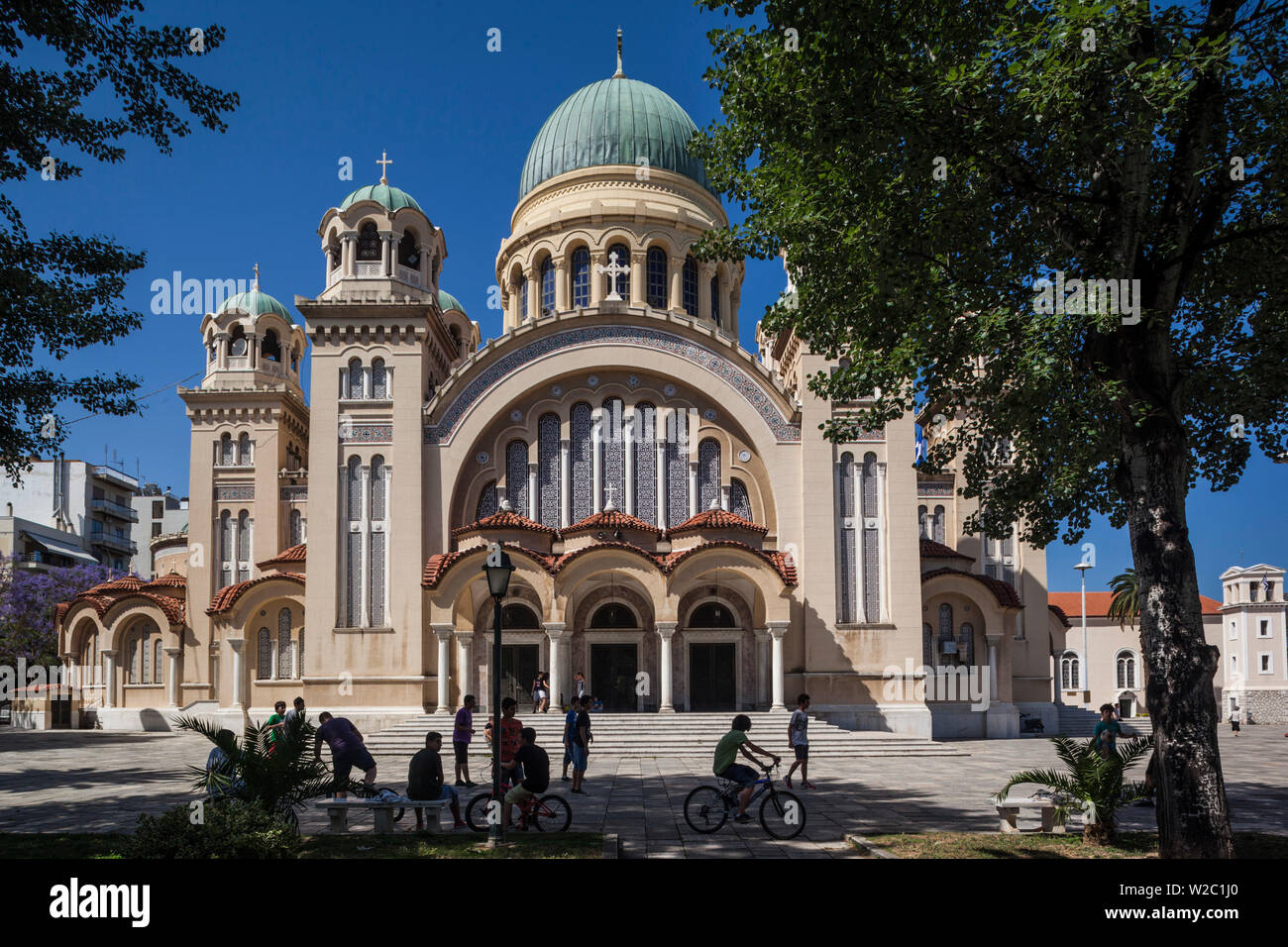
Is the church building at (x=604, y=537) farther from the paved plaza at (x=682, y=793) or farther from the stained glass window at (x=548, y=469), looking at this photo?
the paved plaza at (x=682, y=793)

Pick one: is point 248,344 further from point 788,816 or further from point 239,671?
point 788,816

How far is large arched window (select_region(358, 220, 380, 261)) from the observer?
1319 inches

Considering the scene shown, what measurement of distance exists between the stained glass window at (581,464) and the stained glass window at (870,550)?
8.19m

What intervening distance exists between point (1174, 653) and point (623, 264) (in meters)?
28.8

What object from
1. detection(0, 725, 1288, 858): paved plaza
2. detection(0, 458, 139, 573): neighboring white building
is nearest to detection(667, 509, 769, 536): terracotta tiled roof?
detection(0, 725, 1288, 858): paved plaza

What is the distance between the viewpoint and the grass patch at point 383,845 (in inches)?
→ 469

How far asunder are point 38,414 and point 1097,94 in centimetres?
1531

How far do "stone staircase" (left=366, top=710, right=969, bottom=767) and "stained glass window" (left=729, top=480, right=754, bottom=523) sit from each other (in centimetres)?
659

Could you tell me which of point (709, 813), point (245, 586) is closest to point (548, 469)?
point (245, 586)

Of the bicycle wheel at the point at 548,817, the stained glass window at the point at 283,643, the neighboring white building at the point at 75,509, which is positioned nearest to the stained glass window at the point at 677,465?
the stained glass window at the point at 283,643

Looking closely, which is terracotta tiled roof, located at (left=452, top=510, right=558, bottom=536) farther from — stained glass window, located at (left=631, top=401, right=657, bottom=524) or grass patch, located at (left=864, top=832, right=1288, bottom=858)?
grass patch, located at (left=864, top=832, right=1288, bottom=858)

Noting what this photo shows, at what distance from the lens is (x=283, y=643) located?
113 ft
